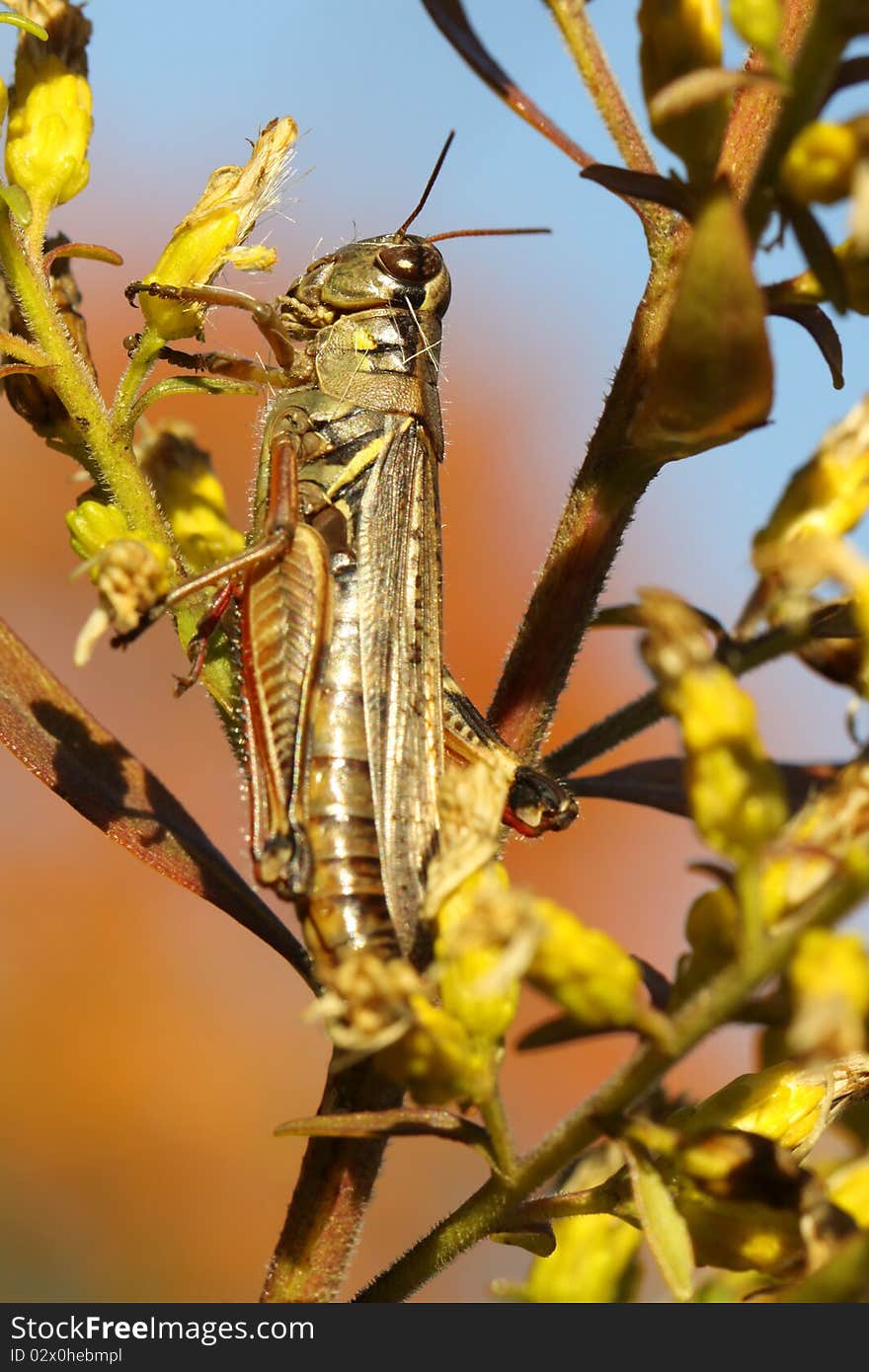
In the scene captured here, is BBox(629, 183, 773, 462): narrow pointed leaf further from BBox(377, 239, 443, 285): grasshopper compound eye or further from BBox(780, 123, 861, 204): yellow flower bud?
BBox(377, 239, 443, 285): grasshopper compound eye

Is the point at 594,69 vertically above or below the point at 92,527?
above

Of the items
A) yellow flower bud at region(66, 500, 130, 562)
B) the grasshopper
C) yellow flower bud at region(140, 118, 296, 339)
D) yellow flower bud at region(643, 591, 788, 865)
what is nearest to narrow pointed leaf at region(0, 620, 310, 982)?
the grasshopper

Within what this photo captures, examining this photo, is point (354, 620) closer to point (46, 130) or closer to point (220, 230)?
point (220, 230)

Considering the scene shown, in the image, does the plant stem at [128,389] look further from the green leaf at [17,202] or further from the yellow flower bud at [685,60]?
the yellow flower bud at [685,60]

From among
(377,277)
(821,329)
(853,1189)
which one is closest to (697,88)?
(821,329)

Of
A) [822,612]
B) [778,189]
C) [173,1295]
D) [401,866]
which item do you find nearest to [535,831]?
[401,866]

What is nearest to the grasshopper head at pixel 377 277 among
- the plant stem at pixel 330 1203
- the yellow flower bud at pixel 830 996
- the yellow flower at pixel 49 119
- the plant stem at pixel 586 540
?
the yellow flower at pixel 49 119
